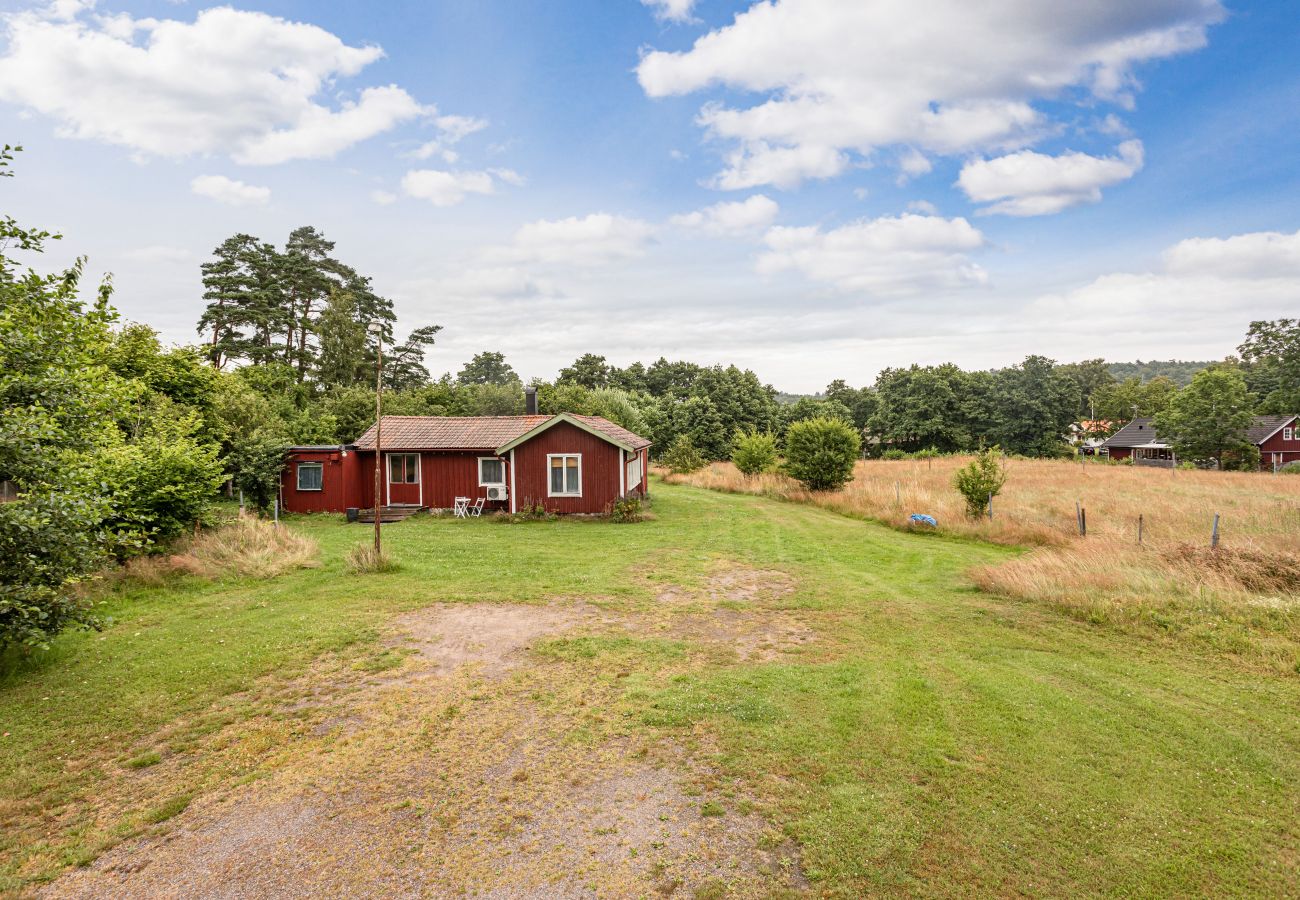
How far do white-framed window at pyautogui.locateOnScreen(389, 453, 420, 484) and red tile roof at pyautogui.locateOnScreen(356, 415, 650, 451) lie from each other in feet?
2.13

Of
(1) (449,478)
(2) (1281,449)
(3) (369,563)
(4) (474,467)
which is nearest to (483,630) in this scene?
(3) (369,563)

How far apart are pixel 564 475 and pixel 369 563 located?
9.81 m

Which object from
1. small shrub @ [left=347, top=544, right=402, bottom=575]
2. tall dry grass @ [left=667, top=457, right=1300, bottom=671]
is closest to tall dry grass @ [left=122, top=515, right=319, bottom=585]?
small shrub @ [left=347, top=544, right=402, bottom=575]

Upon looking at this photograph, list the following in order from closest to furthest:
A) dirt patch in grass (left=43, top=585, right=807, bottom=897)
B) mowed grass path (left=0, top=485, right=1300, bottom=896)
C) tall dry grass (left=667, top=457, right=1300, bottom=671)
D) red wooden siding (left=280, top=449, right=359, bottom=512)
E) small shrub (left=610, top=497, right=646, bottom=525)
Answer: dirt patch in grass (left=43, top=585, right=807, bottom=897), mowed grass path (left=0, top=485, right=1300, bottom=896), tall dry grass (left=667, top=457, right=1300, bottom=671), small shrub (left=610, top=497, right=646, bottom=525), red wooden siding (left=280, top=449, right=359, bottom=512)

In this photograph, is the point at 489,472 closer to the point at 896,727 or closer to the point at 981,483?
the point at 981,483

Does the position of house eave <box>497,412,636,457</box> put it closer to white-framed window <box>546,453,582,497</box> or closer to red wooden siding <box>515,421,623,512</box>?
red wooden siding <box>515,421,623,512</box>

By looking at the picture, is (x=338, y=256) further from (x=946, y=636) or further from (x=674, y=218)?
(x=946, y=636)

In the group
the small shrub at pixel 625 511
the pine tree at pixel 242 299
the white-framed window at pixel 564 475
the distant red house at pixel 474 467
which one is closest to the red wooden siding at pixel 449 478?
the distant red house at pixel 474 467

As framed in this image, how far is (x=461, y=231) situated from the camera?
81.7 ft

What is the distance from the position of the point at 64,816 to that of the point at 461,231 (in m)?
24.0

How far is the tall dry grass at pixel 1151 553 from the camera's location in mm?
8555

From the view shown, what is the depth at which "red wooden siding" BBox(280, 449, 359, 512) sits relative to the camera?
22281 millimetres

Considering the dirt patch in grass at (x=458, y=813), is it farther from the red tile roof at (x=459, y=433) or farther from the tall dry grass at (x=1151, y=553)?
the red tile roof at (x=459, y=433)

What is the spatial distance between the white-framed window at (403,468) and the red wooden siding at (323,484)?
4.60 ft
